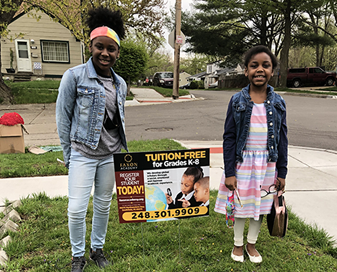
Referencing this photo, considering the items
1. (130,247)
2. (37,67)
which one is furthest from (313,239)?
(37,67)

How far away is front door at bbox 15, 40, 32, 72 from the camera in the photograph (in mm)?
19094

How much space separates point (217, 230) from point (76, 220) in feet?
5.25

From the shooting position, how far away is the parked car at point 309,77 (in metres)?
25.7

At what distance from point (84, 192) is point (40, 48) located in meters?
20.2

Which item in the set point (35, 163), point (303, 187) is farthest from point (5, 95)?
point (303, 187)

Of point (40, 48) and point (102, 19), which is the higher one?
point (40, 48)

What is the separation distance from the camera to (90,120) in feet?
7.31

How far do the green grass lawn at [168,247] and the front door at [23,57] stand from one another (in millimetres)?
18808

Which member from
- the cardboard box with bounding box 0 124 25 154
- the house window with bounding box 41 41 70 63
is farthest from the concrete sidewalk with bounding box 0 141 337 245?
the house window with bounding box 41 41 70 63

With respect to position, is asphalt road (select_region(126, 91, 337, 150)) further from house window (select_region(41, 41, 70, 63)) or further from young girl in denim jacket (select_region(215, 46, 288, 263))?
house window (select_region(41, 41, 70, 63))

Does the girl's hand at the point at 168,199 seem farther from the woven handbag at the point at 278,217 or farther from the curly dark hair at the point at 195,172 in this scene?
the woven handbag at the point at 278,217

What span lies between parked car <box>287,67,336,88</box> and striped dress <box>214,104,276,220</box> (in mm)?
27323

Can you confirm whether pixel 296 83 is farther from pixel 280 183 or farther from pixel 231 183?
pixel 231 183

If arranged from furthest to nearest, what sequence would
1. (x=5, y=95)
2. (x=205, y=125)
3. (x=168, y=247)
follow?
(x=5, y=95) < (x=205, y=125) < (x=168, y=247)
